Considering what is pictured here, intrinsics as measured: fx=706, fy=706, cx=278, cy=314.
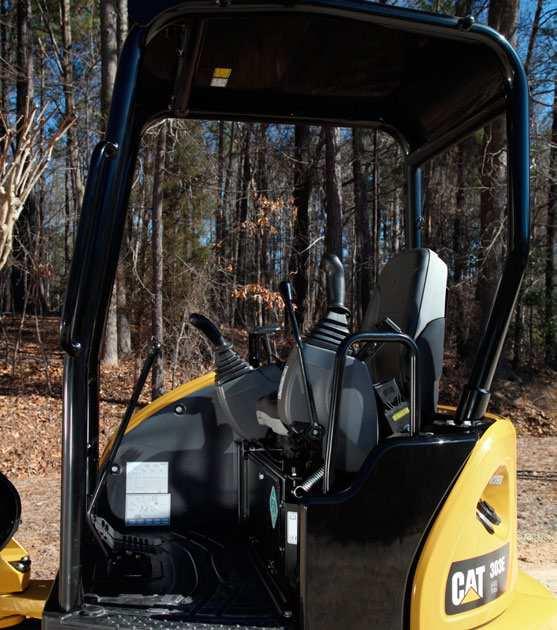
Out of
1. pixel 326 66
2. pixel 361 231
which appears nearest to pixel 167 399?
pixel 326 66

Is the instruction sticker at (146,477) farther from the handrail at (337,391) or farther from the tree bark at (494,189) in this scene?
the tree bark at (494,189)

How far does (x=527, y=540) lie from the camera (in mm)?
5922

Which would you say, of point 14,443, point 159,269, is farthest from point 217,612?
point 159,269

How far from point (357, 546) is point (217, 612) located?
547 mm

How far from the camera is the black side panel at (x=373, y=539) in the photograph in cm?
214

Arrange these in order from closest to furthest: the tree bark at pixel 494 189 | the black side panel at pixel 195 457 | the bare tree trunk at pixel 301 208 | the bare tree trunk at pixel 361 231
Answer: the black side panel at pixel 195 457 < the tree bark at pixel 494 189 < the bare tree trunk at pixel 301 208 < the bare tree trunk at pixel 361 231

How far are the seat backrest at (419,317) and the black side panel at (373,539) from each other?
0.52m

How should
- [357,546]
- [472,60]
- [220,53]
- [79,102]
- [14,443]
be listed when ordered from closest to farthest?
[357,546]
[472,60]
[220,53]
[14,443]
[79,102]

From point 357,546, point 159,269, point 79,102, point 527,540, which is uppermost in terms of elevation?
point 79,102

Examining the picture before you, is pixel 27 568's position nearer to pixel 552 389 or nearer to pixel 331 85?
pixel 331 85

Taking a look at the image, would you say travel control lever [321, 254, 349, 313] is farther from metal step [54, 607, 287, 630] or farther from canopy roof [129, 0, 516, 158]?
metal step [54, 607, 287, 630]

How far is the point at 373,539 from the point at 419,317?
36.6 inches

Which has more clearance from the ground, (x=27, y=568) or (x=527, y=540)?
(x=27, y=568)

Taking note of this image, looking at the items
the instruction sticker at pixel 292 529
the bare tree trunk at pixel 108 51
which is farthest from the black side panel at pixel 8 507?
the bare tree trunk at pixel 108 51
